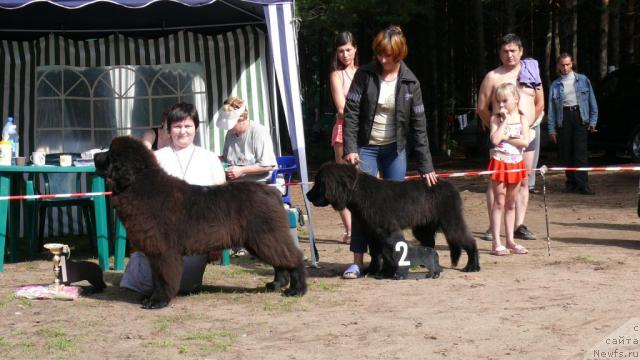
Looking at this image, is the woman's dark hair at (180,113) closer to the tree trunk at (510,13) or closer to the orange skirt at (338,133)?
the orange skirt at (338,133)

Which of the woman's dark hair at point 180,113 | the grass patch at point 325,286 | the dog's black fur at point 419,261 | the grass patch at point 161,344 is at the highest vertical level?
the woman's dark hair at point 180,113

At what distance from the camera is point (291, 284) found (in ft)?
22.9

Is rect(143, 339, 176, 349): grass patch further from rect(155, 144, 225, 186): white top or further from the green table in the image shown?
the green table

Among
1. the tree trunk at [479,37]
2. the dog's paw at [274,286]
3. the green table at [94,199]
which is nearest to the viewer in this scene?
the dog's paw at [274,286]

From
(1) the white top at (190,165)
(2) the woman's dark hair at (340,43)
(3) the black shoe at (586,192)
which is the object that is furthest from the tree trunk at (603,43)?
(1) the white top at (190,165)

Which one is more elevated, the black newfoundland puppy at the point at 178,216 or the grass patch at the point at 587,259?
the black newfoundland puppy at the point at 178,216

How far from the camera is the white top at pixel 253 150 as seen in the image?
885cm

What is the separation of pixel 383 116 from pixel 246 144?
1.87 metres

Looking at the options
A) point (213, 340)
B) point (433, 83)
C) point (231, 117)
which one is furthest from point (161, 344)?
point (433, 83)

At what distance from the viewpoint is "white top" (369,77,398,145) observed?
7504mm

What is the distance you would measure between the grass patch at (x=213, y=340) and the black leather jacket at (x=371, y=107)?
7.26ft

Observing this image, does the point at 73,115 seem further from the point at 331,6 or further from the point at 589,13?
the point at 589,13

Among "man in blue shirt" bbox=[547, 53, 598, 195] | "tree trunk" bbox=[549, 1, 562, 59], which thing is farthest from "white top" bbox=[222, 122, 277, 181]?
"tree trunk" bbox=[549, 1, 562, 59]

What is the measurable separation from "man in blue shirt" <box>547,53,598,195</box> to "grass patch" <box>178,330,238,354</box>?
9.02 m
